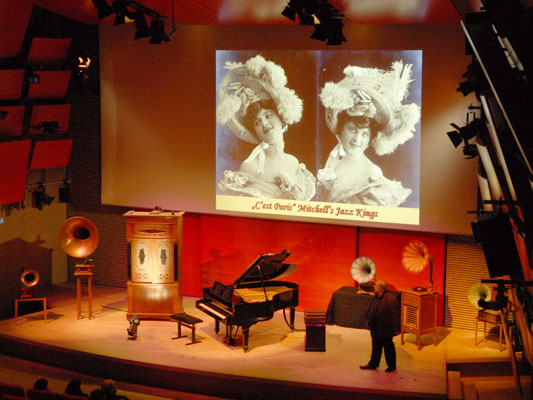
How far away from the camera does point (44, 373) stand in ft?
26.8

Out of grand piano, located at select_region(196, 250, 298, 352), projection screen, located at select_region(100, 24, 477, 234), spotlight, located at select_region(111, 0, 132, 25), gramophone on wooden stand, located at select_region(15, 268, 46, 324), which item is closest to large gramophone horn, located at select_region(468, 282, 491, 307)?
projection screen, located at select_region(100, 24, 477, 234)

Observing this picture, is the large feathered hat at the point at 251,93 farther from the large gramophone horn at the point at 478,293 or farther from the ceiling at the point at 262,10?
the large gramophone horn at the point at 478,293

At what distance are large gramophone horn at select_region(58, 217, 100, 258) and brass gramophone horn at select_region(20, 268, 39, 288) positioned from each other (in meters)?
0.64

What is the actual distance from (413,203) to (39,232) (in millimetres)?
6065

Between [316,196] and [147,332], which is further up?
[316,196]

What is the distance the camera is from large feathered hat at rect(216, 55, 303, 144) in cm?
938

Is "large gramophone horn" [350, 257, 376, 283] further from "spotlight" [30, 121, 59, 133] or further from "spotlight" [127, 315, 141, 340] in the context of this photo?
"spotlight" [30, 121, 59, 133]

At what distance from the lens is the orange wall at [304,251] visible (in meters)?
9.20

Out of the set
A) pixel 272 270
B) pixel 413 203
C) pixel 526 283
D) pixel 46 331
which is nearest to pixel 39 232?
pixel 46 331

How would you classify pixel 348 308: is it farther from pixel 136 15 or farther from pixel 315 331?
pixel 136 15

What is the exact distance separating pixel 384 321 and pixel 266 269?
175 cm

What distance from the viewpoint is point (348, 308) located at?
29.4ft

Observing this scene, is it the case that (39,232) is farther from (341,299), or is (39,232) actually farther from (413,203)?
(413,203)

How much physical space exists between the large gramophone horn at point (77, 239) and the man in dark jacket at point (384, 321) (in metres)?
4.26
